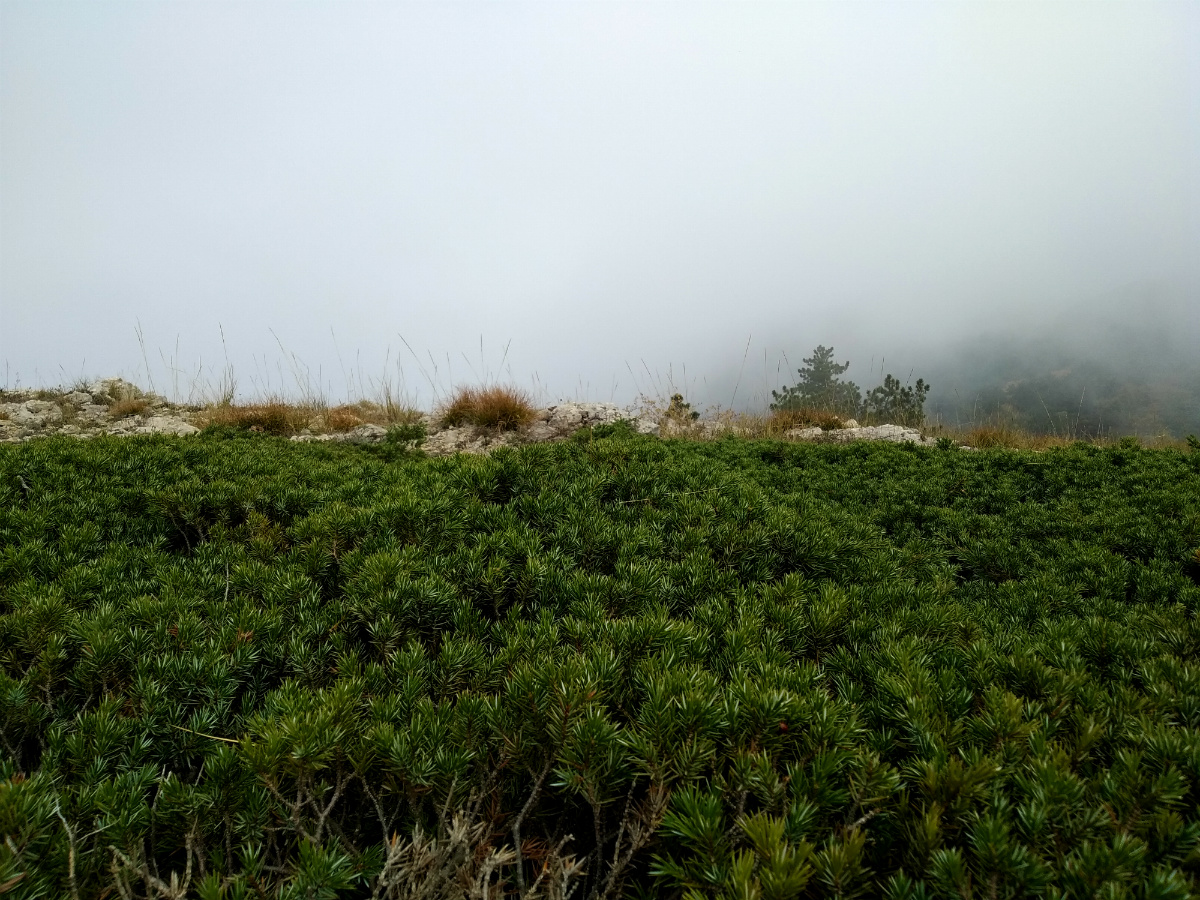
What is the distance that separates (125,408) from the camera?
45.5 ft

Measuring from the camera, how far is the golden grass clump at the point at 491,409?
12.0m

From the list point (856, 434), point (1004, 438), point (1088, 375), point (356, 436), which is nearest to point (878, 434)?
point (856, 434)

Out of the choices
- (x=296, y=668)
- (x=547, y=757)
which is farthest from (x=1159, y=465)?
(x=296, y=668)

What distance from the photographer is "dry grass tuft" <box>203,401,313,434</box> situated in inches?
468

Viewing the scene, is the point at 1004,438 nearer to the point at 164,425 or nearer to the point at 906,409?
the point at 906,409

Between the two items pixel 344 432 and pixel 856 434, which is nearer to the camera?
pixel 344 432

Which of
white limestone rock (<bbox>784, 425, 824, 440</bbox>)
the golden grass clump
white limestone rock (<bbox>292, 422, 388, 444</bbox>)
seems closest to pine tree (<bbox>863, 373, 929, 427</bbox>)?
white limestone rock (<bbox>784, 425, 824, 440</bbox>)

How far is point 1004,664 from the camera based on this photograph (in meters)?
2.26

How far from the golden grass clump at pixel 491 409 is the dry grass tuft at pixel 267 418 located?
328 cm

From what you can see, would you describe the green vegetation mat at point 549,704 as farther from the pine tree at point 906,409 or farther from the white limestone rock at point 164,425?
the pine tree at point 906,409

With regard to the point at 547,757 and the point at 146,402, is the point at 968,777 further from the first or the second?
the point at 146,402

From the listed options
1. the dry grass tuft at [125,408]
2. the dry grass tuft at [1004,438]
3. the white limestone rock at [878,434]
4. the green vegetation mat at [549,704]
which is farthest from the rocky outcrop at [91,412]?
the dry grass tuft at [1004,438]

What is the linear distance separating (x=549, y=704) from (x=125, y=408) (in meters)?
17.4

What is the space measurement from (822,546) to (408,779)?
317 cm
